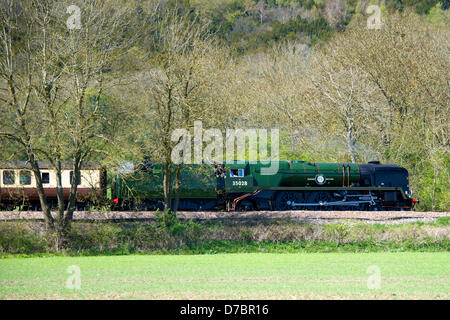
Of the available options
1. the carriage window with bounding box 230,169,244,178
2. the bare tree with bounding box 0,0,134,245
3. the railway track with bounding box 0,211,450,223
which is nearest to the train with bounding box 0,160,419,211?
the carriage window with bounding box 230,169,244,178

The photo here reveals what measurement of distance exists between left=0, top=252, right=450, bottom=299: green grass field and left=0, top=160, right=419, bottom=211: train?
31.5ft

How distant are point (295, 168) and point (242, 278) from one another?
1726 cm

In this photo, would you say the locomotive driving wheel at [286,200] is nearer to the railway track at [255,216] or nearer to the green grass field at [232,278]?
the railway track at [255,216]

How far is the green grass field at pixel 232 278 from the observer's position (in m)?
11.6

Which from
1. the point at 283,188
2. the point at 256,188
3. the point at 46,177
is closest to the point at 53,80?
the point at 46,177

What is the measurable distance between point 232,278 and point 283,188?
54.6 ft

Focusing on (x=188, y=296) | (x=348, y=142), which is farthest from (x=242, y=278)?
(x=348, y=142)

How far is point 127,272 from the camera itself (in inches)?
594

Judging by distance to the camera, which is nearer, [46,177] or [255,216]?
[255,216]

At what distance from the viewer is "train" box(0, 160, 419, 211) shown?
93.9ft

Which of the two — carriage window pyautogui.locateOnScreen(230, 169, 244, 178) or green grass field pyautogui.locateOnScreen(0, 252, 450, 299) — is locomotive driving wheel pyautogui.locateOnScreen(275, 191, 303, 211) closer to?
carriage window pyautogui.locateOnScreen(230, 169, 244, 178)

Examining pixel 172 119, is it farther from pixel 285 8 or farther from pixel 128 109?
pixel 285 8

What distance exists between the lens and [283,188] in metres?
30.2

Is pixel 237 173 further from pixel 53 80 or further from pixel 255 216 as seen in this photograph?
pixel 53 80
